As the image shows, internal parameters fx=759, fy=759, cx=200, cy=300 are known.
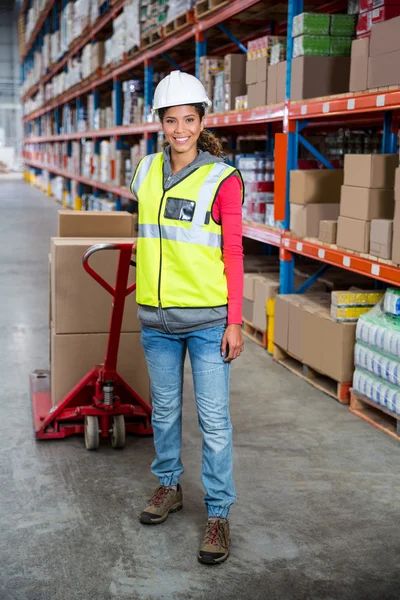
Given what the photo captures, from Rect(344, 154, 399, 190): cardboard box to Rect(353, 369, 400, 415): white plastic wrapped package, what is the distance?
3.81 feet

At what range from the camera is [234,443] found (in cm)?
422

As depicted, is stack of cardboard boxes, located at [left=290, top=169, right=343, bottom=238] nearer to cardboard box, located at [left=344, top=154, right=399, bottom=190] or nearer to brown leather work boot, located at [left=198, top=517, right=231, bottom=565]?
cardboard box, located at [left=344, top=154, right=399, bottom=190]

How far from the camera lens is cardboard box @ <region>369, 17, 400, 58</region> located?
437 centimetres

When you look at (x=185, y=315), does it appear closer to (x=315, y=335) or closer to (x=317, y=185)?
(x=315, y=335)

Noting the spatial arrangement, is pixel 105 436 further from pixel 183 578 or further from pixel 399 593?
pixel 399 593

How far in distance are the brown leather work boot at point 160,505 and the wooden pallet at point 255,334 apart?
120 inches

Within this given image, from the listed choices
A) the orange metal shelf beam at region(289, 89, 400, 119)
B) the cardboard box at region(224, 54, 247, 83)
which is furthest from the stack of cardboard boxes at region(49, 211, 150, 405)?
the cardboard box at region(224, 54, 247, 83)

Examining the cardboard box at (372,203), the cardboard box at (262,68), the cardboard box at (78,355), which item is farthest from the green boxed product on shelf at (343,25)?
the cardboard box at (78,355)

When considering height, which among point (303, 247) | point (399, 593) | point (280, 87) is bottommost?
point (399, 593)

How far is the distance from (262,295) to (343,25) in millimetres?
2150

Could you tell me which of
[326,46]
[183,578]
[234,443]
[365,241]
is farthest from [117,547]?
[326,46]

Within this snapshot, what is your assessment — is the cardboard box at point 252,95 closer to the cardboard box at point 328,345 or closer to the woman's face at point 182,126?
the cardboard box at point 328,345

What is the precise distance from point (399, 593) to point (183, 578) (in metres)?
0.79

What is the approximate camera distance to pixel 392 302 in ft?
14.5
